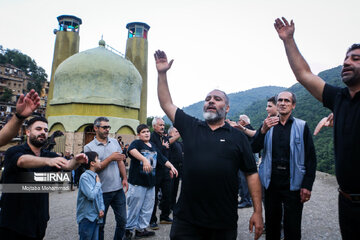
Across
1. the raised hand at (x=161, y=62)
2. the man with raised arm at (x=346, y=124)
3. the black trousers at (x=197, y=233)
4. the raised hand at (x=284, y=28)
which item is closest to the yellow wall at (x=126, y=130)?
the raised hand at (x=161, y=62)

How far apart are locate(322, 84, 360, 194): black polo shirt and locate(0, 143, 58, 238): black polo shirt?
3033 millimetres

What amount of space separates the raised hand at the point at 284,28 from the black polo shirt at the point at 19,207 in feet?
9.70

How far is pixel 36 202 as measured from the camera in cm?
288

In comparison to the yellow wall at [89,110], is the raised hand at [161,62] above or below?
below

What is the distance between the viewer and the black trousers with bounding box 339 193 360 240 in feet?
6.50

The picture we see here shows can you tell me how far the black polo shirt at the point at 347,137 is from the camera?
2.01 meters

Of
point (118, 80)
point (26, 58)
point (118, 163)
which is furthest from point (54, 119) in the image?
point (26, 58)

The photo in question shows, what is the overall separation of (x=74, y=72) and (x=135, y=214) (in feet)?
62.5

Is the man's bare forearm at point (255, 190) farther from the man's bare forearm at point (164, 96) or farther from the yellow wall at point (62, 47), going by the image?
the yellow wall at point (62, 47)

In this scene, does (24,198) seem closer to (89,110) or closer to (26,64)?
(89,110)

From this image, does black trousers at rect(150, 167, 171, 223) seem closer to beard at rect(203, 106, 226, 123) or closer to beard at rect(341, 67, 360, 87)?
beard at rect(203, 106, 226, 123)

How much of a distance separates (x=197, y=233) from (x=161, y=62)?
1.96 metres

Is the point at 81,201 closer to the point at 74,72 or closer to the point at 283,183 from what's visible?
the point at 283,183

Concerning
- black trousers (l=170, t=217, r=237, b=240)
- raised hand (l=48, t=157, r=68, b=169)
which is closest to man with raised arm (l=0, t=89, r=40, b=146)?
raised hand (l=48, t=157, r=68, b=169)
